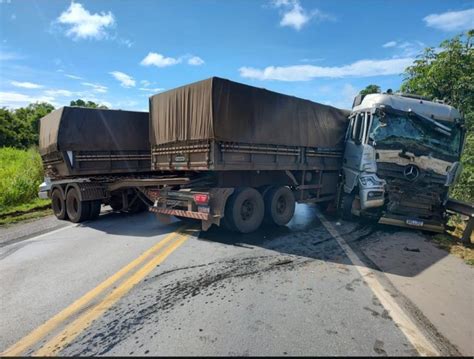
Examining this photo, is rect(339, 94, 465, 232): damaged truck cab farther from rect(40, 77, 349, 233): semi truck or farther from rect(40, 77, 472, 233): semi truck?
rect(40, 77, 349, 233): semi truck

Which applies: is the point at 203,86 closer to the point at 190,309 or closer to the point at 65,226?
the point at 190,309

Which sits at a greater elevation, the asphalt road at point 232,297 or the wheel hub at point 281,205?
the wheel hub at point 281,205

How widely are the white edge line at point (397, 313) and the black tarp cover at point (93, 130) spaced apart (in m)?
7.30

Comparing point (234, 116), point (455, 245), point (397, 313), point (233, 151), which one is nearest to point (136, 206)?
point (233, 151)

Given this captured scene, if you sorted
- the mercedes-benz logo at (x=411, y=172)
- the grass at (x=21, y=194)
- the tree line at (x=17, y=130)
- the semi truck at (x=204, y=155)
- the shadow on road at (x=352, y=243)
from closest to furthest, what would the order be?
1. the shadow on road at (x=352, y=243)
2. the semi truck at (x=204, y=155)
3. the mercedes-benz logo at (x=411, y=172)
4. the grass at (x=21, y=194)
5. the tree line at (x=17, y=130)

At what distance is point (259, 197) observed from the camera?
7316 millimetres

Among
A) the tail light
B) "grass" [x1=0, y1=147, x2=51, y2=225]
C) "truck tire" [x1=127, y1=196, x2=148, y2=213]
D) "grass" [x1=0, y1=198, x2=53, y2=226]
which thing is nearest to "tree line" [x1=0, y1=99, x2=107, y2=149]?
"grass" [x1=0, y1=147, x2=51, y2=225]

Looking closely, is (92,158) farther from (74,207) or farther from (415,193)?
(415,193)

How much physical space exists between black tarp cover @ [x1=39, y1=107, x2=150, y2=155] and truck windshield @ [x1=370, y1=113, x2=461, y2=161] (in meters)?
7.09

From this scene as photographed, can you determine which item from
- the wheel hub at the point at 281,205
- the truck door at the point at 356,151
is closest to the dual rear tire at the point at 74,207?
the wheel hub at the point at 281,205

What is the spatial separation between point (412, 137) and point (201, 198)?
547cm

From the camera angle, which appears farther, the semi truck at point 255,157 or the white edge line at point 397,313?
the semi truck at point 255,157

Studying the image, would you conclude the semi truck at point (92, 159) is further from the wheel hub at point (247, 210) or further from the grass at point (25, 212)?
the wheel hub at point (247, 210)

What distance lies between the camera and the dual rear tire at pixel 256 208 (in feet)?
22.3
